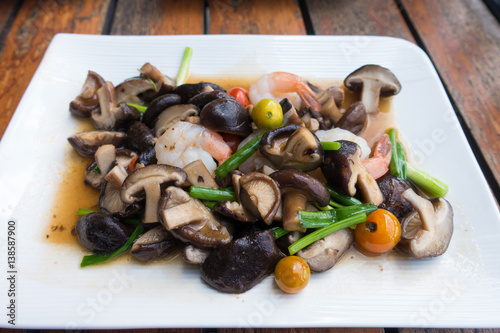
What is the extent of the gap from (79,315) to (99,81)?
1.97 meters

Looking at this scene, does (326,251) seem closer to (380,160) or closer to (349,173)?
(349,173)

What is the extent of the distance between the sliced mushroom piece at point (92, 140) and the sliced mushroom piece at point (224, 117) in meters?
0.76

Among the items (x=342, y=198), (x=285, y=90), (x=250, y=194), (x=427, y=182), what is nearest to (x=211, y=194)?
(x=250, y=194)

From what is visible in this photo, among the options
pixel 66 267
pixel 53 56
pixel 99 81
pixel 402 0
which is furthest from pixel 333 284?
pixel 402 0

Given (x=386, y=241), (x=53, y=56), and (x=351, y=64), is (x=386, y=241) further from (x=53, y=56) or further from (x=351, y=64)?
(x=53, y=56)

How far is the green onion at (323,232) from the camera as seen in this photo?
2356mm

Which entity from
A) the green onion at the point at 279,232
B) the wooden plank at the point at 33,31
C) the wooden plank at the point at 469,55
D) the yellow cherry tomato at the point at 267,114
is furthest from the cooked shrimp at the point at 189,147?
the wooden plank at the point at 469,55

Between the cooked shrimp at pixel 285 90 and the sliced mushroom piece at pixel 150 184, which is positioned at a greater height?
the cooked shrimp at pixel 285 90

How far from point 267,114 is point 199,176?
2.12ft

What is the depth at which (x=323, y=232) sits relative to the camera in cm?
239

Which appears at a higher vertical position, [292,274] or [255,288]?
[292,274]

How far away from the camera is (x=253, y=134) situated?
2.79 meters

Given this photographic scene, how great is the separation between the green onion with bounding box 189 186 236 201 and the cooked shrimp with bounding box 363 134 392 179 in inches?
38.7

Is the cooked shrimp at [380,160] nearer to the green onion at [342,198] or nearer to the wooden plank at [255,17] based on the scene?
the green onion at [342,198]
